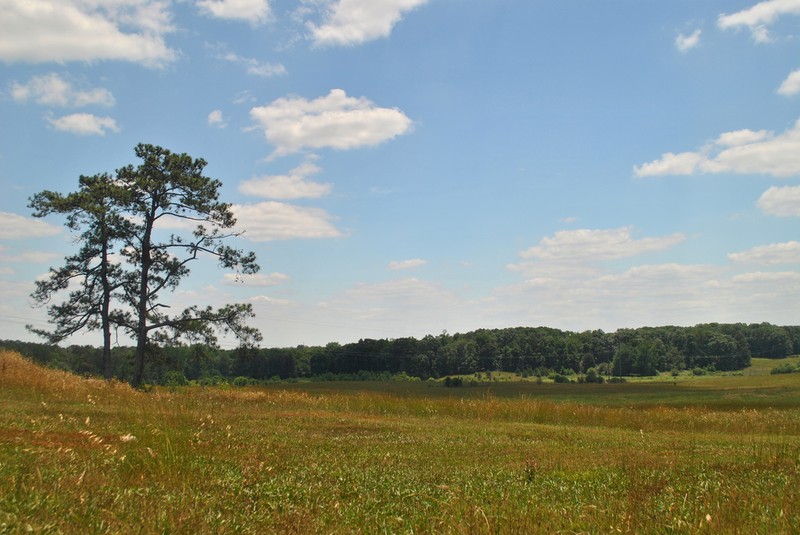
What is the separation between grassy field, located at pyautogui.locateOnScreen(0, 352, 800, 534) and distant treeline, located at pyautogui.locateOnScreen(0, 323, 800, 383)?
9366 cm

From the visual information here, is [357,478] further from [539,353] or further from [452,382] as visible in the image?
[539,353]

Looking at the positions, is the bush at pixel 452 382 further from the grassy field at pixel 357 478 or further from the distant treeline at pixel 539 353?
the grassy field at pixel 357 478

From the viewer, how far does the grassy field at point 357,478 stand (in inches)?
232

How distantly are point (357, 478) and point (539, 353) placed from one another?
485ft


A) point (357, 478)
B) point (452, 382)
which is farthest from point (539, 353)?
point (357, 478)

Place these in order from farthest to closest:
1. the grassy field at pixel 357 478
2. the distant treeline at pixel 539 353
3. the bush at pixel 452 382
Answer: the distant treeline at pixel 539 353 → the bush at pixel 452 382 → the grassy field at pixel 357 478

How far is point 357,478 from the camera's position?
9.87 m

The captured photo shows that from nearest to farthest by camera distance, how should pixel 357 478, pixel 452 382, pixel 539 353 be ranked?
pixel 357 478, pixel 452 382, pixel 539 353

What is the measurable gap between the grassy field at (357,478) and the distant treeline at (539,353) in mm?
93657

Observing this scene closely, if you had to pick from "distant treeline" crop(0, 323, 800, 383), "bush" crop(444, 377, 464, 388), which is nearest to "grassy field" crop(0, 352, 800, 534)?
"bush" crop(444, 377, 464, 388)

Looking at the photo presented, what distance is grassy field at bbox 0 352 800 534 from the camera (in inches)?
232

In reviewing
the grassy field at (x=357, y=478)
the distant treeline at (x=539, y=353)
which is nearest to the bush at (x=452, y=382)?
the distant treeline at (x=539, y=353)

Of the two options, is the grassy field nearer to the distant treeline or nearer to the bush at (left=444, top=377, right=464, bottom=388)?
the bush at (left=444, top=377, right=464, bottom=388)

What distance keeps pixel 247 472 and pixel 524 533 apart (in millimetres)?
5005
